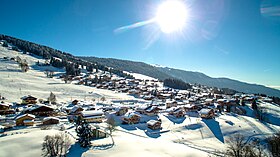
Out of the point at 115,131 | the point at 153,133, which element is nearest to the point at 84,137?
the point at 115,131

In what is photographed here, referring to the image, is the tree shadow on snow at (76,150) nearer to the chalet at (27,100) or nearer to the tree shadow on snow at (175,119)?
the tree shadow on snow at (175,119)

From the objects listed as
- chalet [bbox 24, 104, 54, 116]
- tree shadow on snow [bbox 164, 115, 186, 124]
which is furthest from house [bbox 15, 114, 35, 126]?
tree shadow on snow [bbox 164, 115, 186, 124]

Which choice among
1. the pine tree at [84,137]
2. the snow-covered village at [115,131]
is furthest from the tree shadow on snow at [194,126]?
the pine tree at [84,137]

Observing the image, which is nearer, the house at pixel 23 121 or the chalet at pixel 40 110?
the house at pixel 23 121

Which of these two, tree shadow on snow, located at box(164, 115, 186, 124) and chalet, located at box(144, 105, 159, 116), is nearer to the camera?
tree shadow on snow, located at box(164, 115, 186, 124)

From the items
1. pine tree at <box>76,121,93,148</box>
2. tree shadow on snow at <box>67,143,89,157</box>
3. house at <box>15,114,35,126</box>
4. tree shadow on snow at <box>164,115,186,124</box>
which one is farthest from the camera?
tree shadow on snow at <box>164,115,186,124</box>

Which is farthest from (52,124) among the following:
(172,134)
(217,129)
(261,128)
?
(261,128)

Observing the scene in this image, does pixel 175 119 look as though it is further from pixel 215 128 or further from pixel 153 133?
pixel 153 133

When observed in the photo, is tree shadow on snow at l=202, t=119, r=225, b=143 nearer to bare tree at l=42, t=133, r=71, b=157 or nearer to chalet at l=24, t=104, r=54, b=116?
bare tree at l=42, t=133, r=71, b=157

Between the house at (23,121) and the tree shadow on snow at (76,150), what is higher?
the house at (23,121)
